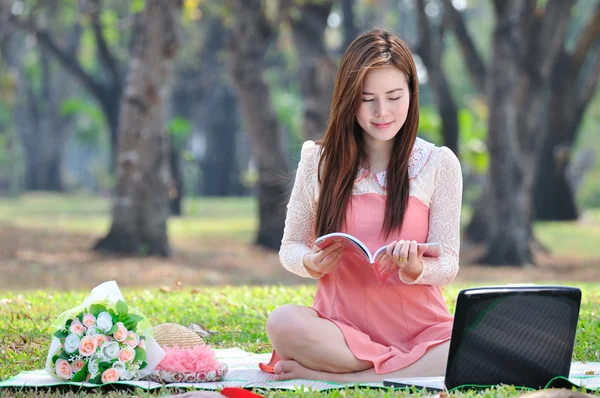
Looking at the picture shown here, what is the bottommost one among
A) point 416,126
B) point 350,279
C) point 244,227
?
point 244,227

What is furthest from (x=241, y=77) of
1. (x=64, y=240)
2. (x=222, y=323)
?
(x=222, y=323)

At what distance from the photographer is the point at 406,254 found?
4117 mm

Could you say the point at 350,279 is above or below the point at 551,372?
above

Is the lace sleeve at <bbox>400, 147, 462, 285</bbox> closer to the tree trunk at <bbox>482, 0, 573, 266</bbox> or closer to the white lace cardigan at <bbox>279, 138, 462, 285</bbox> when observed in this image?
the white lace cardigan at <bbox>279, 138, 462, 285</bbox>

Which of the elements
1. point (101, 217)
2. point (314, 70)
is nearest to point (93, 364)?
point (314, 70)

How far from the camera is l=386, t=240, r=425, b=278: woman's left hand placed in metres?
4.12

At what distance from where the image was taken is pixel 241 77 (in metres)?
14.6

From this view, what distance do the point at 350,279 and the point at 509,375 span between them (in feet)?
2.77

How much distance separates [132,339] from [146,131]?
27.8 ft

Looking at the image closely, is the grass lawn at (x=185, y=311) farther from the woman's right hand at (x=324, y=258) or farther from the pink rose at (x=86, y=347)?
the woman's right hand at (x=324, y=258)

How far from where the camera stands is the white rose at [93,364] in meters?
4.45

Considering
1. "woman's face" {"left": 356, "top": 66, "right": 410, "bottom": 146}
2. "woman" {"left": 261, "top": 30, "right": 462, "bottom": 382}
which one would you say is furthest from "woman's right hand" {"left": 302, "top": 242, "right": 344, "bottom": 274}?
"woman's face" {"left": 356, "top": 66, "right": 410, "bottom": 146}

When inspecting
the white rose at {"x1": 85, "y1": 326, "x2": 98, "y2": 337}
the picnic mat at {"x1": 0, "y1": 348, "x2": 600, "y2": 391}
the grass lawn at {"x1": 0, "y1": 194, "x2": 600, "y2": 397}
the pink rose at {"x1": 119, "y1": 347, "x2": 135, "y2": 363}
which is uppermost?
the white rose at {"x1": 85, "y1": 326, "x2": 98, "y2": 337}

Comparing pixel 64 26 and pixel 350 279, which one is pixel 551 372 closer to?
pixel 350 279
